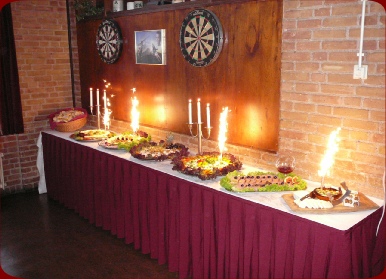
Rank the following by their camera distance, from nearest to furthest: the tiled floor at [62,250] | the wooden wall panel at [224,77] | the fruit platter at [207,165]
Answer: the fruit platter at [207,165]
the wooden wall panel at [224,77]
the tiled floor at [62,250]

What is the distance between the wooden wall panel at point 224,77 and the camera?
3.23 metres

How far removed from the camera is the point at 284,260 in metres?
2.56

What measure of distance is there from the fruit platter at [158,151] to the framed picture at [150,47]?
896mm

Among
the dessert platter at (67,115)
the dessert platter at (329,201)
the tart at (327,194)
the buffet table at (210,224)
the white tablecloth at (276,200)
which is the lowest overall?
the buffet table at (210,224)

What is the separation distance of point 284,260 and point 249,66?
5.25ft

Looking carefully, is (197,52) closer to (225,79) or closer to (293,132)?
(225,79)

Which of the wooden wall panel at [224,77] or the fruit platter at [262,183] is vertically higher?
the wooden wall panel at [224,77]

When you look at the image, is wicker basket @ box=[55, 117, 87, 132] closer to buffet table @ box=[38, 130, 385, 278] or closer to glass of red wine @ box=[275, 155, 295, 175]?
buffet table @ box=[38, 130, 385, 278]

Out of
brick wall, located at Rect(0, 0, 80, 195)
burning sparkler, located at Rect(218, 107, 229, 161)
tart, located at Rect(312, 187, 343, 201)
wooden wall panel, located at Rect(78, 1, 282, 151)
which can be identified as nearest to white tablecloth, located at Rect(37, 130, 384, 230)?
tart, located at Rect(312, 187, 343, 201)

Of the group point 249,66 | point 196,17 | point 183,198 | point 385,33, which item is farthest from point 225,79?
point 385,33

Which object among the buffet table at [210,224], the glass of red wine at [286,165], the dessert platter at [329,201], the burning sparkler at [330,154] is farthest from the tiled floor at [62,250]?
the burning sparkler at [330,154]

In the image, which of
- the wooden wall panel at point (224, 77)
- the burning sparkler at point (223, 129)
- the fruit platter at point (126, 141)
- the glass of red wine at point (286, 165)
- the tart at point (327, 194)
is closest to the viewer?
the tart at point (327, 194)

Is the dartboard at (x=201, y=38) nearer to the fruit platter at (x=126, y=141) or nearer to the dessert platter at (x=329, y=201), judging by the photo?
the fruit platter at (x=126, y=141)

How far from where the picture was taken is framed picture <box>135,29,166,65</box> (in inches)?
164
